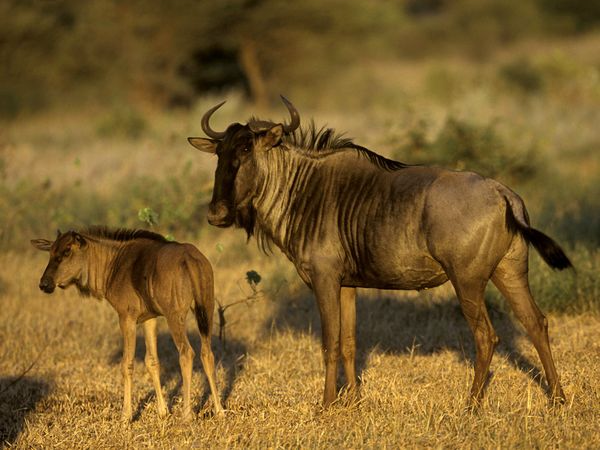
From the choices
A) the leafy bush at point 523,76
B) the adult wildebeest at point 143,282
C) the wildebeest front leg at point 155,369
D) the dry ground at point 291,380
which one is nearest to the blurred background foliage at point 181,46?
the leafy bush at point 523,76

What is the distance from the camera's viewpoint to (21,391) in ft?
24.2

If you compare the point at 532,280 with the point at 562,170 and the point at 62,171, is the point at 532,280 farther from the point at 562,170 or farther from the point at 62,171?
the point at 62,171

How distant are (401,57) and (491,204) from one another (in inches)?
2031

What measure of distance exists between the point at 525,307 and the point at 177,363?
3.21 meters

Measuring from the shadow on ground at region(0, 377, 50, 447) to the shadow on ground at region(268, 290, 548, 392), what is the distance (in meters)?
2.42

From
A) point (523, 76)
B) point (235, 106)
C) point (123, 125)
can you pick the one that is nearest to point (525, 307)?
point (235, 106)

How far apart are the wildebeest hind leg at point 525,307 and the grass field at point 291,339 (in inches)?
7.8

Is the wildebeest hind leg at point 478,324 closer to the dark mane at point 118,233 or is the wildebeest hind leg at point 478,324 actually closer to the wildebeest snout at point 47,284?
the dark mane at point 118,233

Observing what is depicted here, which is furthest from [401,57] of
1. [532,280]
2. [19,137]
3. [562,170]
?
[532,280]

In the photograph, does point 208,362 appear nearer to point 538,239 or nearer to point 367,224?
point 367,224

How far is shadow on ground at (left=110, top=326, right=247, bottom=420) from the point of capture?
7.19 metres

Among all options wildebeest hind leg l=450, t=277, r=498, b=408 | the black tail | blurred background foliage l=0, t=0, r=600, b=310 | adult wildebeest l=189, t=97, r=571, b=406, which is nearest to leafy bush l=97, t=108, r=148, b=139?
blurred background foliage l=0, t=0, r=600, b=310

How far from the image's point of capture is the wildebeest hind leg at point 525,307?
6.28m

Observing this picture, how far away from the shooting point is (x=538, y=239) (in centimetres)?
594
